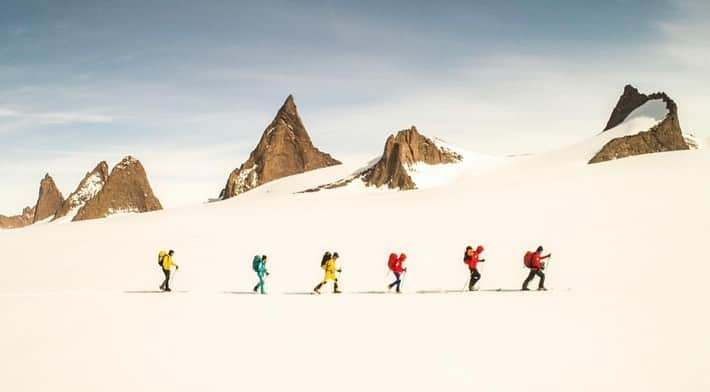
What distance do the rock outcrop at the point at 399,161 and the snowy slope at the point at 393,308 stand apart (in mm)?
142565

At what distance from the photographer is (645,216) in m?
25.3

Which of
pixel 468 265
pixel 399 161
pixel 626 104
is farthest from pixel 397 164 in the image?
pixel 468 265

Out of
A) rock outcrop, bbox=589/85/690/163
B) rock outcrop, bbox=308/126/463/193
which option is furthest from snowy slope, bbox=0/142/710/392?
rock outcrop, bbox=308/126/463/193

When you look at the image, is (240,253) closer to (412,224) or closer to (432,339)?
(412,224)

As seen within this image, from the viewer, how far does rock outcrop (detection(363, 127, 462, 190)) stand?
176625 millimetres

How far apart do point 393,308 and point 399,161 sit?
555ft

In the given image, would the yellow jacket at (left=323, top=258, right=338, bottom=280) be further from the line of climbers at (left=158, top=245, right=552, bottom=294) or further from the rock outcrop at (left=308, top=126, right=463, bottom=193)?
the rock outcrop at (left=308, top=126, right=463, bottom=193)

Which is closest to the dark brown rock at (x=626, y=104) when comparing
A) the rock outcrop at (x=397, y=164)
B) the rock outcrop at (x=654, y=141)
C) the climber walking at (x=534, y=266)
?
the rock outcrop at (x=654, y=141)

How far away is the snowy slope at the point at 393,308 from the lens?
314 inches

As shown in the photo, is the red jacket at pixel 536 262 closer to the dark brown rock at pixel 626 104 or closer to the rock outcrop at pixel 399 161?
the rock outcrop at pixel 399 161

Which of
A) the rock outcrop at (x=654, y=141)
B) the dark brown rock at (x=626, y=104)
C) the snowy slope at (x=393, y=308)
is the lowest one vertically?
the snowy slope at (x=393, y=308)

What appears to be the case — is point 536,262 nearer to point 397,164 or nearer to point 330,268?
point 330,268

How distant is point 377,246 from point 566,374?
18.3 meters

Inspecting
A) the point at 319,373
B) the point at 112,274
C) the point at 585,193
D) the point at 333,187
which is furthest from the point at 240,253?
the point at 333,187
